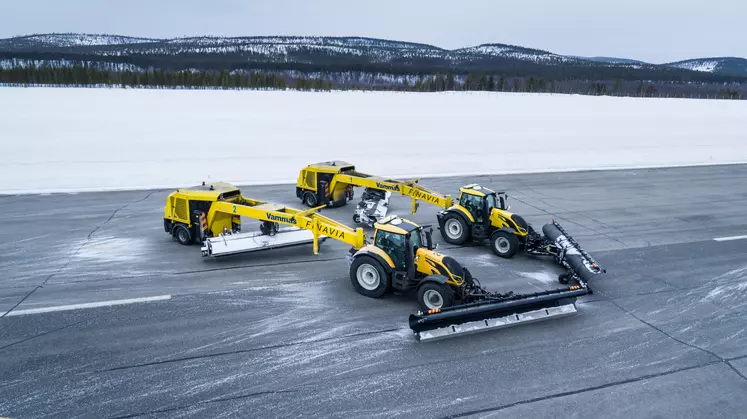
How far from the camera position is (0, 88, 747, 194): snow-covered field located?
27859 millimetres

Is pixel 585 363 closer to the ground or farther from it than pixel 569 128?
closer to the ground

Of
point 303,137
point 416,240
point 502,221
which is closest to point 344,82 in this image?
point 303,137

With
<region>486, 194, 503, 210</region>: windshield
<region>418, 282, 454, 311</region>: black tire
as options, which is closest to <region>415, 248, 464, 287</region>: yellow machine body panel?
<region>418, 282, 454, 311</region>: black tire

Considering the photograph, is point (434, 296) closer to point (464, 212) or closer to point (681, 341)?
point (681, 341)

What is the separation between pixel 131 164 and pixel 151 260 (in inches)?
695

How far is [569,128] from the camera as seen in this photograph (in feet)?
162

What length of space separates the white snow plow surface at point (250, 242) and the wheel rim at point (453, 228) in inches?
153

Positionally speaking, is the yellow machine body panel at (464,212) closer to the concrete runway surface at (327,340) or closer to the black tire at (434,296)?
the concrete runway surface at (327,340)

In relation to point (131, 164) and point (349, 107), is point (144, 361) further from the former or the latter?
point (349, 107)

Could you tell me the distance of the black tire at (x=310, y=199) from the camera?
64.0 ft

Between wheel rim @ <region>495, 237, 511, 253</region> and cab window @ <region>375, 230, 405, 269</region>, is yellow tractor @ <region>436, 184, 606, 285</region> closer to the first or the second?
wheel rim @ <region>495, 237, 511, 253</region>

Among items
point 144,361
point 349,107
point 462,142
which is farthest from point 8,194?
point 349,107

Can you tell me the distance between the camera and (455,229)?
14.9m

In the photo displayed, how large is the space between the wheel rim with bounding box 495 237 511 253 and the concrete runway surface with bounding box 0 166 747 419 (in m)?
0.36
